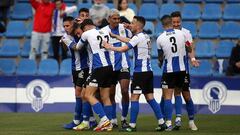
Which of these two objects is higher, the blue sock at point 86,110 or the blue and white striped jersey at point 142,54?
the blue and white striped jersey at point 142,54

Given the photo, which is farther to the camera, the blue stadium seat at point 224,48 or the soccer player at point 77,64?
the blue stadium seat at point 224,48

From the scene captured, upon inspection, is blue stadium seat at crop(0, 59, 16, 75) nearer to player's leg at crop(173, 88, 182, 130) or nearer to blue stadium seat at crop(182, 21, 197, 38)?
blue stadium seat at crop(182, 21, 197, 38)

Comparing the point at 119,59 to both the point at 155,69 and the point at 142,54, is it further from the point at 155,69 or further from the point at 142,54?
the point at 155,69

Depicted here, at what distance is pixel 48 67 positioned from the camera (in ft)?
68.3

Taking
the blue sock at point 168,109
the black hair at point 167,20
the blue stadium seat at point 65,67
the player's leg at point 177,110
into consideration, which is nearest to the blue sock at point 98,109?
the blue sock at point 168,109

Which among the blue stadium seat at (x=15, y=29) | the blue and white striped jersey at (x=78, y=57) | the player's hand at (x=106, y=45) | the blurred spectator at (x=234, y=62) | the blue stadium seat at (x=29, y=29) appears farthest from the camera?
the blue stadium seat at (x=15, y=29)

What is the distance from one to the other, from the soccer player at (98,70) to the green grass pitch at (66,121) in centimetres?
59

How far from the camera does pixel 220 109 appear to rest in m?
18.9

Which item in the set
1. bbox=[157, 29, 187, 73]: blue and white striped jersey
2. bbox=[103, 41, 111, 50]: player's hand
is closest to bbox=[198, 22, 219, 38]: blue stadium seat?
bbox=[157, 29, 187, 73]: blue and white striped jersey

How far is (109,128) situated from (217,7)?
Result: 905 centimetres

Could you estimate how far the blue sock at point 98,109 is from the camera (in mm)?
14148

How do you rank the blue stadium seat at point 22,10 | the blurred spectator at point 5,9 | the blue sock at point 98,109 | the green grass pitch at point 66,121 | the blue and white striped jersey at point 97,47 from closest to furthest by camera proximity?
the green grass pitch at point 66,121
the blue sock at point 98,109
the blue and white striped jersey at point 97,47
the blurred spectator at point 5,9
the blue stadium seat at point 22,10

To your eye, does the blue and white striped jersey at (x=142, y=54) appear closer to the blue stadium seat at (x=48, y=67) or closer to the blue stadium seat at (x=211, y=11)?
the blue stadium seat at (x=48, y=67)

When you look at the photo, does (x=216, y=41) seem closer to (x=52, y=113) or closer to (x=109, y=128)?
(x=52, y=113)
